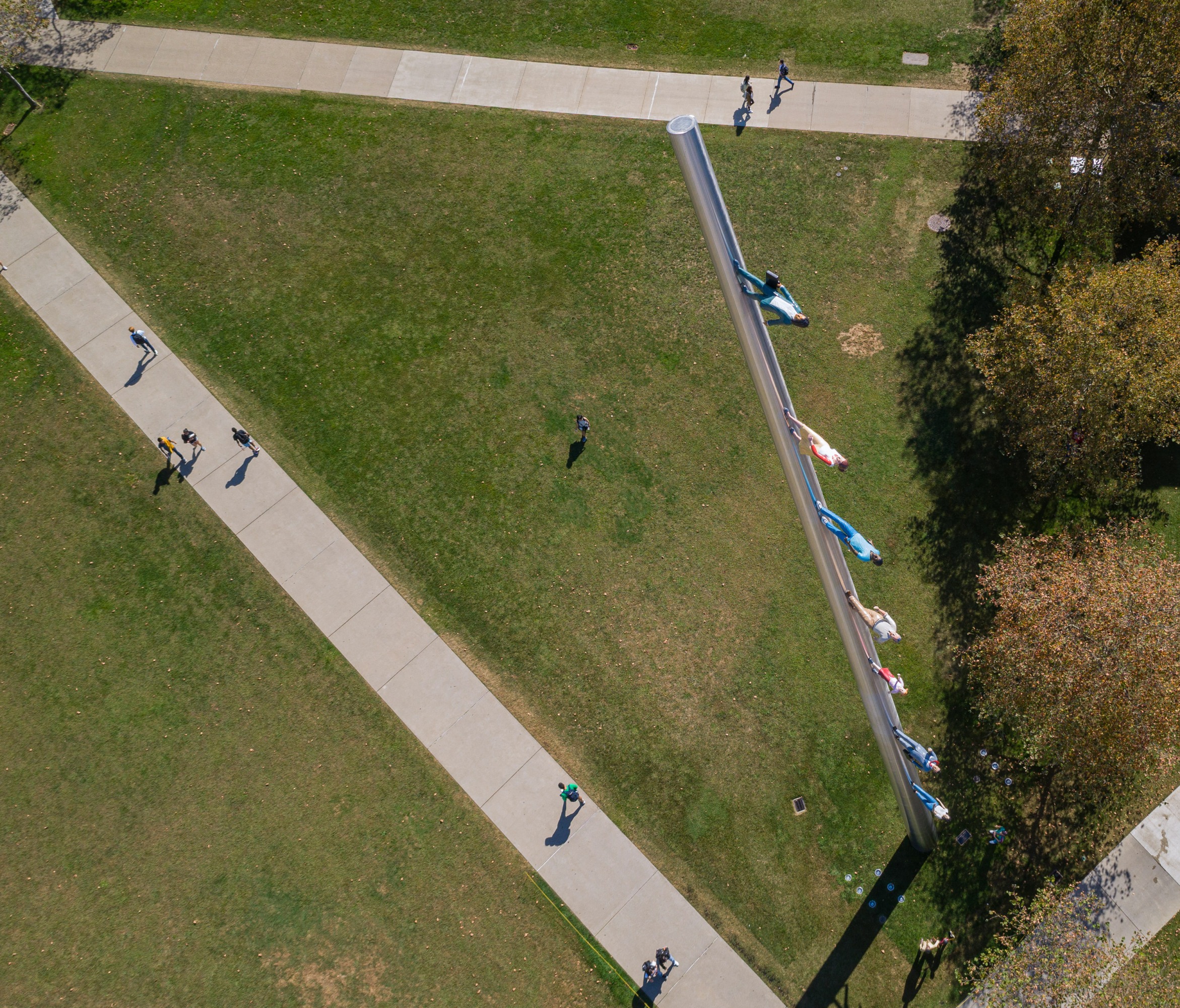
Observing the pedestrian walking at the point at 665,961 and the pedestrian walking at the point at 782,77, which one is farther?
the pedestrian walking at the point at 782,77

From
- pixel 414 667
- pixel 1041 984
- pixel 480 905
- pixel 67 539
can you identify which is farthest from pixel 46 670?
pixel 1041 984

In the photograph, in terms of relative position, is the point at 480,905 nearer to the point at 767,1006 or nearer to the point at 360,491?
the point at 767,1006

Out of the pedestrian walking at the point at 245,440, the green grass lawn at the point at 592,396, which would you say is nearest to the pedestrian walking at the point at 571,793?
the green grass lawn at the point at 592,396

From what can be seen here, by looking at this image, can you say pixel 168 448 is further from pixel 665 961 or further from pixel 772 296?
pixel 665 961

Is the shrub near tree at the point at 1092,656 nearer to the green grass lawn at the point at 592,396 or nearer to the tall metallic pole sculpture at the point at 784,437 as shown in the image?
the tall metallic pole sculpture at the point at 784,437

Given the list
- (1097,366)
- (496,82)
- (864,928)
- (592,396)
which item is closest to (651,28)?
(496,82)

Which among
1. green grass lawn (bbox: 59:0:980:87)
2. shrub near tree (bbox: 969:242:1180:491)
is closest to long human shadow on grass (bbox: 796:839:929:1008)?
shrub near tree (bbox: 969:242:1180:491)
